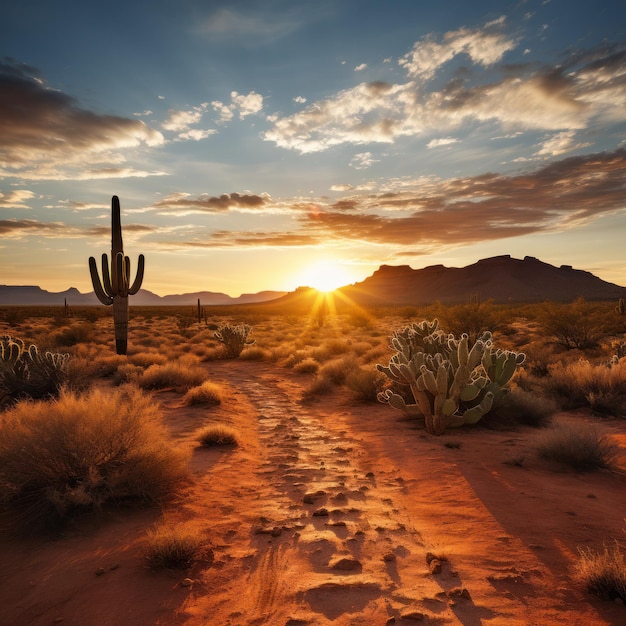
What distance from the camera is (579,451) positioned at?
6.54 metres

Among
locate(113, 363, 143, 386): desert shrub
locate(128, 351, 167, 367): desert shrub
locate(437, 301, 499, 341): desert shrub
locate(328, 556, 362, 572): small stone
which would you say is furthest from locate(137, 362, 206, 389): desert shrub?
locate(437, 301, 499, 341): desert shrub

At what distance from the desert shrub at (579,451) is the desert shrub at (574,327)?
14928 mm

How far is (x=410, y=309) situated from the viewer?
5184 centimetres

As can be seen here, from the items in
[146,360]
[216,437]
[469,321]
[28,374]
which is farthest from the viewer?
[469,321]

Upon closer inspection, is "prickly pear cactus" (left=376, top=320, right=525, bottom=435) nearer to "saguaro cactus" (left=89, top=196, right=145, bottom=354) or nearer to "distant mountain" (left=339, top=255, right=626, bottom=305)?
"saguaro cactus" (left=89, top=196, right=145, bottom=354)

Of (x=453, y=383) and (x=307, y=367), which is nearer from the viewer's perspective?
(x=453, y=383)

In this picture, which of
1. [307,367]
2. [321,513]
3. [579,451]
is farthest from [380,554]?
[307,367]

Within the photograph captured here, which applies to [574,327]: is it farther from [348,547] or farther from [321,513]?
[348,547]

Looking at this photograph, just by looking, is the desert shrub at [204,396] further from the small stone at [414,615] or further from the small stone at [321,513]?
the small stone at [414,615]

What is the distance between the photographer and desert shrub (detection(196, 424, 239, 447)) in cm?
822

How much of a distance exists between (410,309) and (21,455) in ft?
161

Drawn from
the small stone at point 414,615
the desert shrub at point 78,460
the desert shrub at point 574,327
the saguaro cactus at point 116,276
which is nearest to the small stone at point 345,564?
the small stone at point 414,615

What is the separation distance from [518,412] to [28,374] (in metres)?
11.6

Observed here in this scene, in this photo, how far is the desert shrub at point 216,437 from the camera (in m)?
8.22
